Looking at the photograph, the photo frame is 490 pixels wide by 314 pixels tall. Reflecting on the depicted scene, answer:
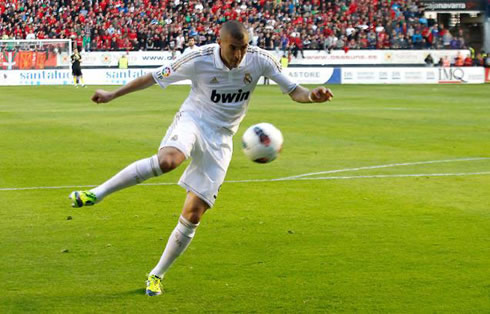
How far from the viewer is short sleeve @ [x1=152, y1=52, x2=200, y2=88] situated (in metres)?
7.80

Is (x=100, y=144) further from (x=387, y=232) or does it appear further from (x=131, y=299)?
(x=131, y=299)

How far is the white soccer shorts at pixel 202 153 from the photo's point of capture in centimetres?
747

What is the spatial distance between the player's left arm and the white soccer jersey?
421 mm

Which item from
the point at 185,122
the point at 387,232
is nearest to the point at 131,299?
the point at 185,122

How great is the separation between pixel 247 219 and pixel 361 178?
4.03m

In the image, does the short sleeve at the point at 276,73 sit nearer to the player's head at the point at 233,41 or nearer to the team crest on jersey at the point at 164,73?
the player's head at the point at 233,41

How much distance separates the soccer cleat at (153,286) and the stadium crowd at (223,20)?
5062 cm

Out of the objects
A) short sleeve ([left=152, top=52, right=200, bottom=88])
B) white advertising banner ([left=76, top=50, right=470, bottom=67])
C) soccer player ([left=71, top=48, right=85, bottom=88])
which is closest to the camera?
short sleeve ([left=152, top=52, right=200, bottom=88])

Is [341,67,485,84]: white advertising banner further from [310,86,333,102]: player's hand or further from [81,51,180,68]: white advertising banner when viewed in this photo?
[310,86,333,102]: player's hand

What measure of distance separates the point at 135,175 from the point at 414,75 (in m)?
47.4

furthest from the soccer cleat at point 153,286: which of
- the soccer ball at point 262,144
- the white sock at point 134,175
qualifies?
the soccer ball at point 262,144

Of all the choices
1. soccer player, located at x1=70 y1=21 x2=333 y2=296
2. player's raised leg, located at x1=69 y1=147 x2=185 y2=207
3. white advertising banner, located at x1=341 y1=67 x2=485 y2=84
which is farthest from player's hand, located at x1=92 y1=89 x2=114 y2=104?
white advertising banner, located at x1=341 y1=67 x2=485 y2=84

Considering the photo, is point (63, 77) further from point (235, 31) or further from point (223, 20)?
point (235, 31)

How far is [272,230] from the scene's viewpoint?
10258 mm
